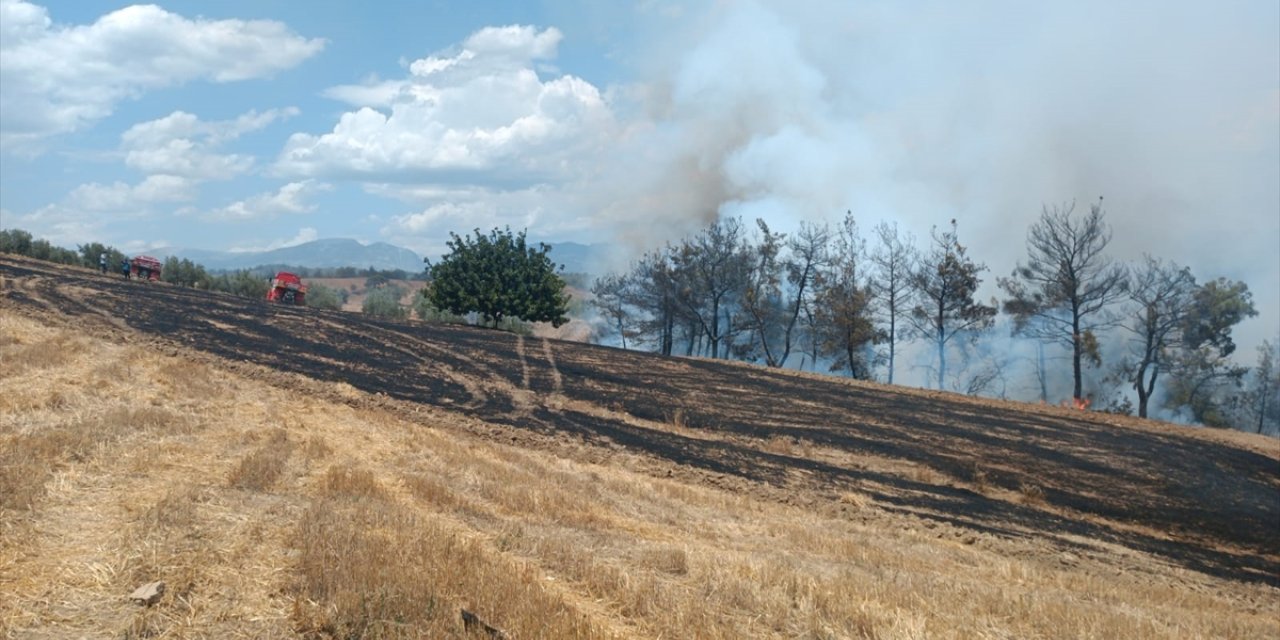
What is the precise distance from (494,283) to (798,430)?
927 inches

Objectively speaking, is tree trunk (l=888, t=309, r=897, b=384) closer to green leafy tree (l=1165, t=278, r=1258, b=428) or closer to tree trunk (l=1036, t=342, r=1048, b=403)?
tree trunk (l=1036, t=342, r=1048, b=403)

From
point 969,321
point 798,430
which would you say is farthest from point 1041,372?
point 798,430

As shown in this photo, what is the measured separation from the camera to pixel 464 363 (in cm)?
2647

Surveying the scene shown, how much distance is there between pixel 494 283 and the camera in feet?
137

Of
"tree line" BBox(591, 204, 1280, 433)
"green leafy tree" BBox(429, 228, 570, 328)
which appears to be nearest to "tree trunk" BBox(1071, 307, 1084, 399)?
"tree line" BBox(591, 204, 1280, 433)

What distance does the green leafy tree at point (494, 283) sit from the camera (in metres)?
41.5

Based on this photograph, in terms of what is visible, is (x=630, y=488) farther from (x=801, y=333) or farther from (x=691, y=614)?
(x=801, y=333)

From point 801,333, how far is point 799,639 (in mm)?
40448

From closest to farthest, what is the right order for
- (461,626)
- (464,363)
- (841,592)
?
1. (461,626)
2. (841,592)
3. (464,363)

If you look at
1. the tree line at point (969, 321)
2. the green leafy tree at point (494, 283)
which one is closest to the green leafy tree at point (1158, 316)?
the tree line at point (969, 321)

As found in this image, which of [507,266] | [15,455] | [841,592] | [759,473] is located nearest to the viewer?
[841,592]

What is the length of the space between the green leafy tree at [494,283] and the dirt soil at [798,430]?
8.93m

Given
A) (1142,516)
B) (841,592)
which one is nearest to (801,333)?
(1142,516)

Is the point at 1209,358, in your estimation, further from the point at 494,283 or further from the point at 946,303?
the point at 494,283
